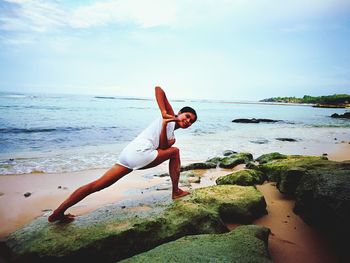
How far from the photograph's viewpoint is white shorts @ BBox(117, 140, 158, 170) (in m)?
3.83

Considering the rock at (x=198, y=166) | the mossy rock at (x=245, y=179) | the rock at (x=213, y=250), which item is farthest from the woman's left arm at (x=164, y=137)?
the rock at (x=198, y=166)

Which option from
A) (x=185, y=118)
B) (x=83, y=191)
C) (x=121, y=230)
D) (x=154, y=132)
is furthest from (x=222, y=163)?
(x=121, y=230)

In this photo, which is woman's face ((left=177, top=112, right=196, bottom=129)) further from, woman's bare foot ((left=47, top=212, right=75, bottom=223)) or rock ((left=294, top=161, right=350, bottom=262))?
woman's bare foot ((left=47, top=212, right=75, bottom=223))

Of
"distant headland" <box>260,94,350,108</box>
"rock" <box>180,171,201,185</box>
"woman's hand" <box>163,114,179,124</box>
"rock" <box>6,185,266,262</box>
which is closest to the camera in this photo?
"rock" <box>6,185,266,262</box>

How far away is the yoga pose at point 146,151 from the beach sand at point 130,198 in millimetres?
954

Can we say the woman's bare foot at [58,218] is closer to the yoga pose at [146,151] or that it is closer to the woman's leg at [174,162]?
the yoga pose at [146,151]

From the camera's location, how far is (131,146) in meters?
3.89

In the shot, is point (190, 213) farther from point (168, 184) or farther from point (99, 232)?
point (168, 184)

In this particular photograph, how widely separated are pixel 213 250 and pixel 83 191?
2.00 m

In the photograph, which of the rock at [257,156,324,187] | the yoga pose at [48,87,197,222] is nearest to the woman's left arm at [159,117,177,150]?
the yoga pose at [48,87,197,222]

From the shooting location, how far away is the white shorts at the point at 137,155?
383 cm

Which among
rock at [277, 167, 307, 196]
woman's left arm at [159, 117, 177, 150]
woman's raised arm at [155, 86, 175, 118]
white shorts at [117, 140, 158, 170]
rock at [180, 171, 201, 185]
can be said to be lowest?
rock at [180, 171, 201, 185]

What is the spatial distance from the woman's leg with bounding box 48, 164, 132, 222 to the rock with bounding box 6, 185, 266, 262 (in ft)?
0.54

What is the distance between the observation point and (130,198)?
17.1ft
